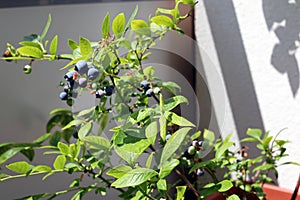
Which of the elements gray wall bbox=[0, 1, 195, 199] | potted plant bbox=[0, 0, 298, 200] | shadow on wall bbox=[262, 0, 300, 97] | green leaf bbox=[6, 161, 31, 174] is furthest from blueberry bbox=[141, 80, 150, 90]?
shadow on wall bbox=[262, 0, 300, 97]

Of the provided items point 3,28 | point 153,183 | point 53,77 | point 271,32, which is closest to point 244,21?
point 271,32

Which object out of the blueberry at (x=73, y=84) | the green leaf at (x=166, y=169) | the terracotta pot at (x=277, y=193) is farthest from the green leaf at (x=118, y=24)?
the terracotta pot at (x=277, y=193)

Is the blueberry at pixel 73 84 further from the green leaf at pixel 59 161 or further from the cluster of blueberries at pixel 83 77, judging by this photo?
the green leaf at pixel 59 161

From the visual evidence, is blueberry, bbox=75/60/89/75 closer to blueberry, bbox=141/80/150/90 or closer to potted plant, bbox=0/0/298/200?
potted plant, bbox=0/0/298/200

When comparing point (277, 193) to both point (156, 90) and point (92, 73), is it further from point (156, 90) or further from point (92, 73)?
point (92, 73)

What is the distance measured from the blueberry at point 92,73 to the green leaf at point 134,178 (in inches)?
6.4

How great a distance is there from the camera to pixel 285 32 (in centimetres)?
136

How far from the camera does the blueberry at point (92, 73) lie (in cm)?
69

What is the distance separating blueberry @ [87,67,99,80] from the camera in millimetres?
691

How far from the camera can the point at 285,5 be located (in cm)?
135

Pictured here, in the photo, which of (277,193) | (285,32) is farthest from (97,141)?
(285,32)

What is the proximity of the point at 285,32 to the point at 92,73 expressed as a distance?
2.80ft

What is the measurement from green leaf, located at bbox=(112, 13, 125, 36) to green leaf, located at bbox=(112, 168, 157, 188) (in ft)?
0.74

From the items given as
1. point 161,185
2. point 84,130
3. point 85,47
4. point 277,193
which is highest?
point 85,47
